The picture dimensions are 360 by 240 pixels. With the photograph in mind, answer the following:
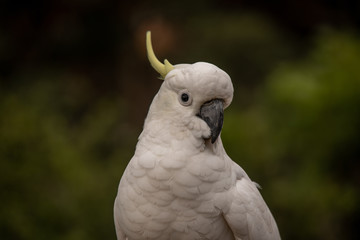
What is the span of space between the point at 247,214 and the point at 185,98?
46cm

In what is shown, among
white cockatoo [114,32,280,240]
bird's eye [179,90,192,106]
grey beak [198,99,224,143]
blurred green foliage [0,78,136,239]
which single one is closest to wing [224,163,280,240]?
white cockatoo [114,32,280,240]

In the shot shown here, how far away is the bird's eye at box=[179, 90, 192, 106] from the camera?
4.94 feet

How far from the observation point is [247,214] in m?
1.63

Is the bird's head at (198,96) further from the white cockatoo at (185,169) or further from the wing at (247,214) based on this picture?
the wing at (247,214)

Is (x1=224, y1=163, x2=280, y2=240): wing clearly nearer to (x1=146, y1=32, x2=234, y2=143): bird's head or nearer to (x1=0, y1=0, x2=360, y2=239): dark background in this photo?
(x1=146, y1=32, x2=234, y2=143): bird's head

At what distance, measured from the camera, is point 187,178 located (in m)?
1.54

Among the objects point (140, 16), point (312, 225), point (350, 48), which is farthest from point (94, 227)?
point (140, 16)

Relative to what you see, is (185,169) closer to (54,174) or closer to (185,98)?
(185,98)

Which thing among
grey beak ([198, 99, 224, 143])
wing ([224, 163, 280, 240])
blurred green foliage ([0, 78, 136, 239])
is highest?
grey beak ([198, 99, 224, 143])

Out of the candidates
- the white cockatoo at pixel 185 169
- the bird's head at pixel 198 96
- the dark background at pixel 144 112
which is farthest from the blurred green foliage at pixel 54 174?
the bird's head at pixel 198 96

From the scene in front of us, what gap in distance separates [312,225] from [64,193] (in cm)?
187

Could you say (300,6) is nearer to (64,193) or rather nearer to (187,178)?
(64,193)

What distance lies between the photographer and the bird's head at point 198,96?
149 cm

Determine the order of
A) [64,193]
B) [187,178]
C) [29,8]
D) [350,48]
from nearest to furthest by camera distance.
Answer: [187,178]
[64,193]
[350,48]
[29,8]
